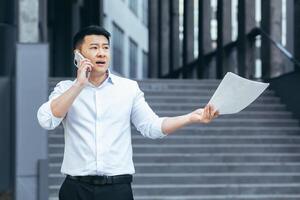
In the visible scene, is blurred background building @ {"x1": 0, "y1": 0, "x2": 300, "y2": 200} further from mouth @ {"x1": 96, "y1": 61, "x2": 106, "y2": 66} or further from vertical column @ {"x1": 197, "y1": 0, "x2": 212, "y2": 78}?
mouth @ {"x1": 96, "y1": 61, "x2": 106, "y2": 66}

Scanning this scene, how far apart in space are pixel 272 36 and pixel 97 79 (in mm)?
13275

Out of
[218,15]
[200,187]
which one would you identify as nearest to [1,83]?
[200,187]

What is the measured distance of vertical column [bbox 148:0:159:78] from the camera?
3534cm

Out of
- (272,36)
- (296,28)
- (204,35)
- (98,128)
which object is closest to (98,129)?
(98,128)

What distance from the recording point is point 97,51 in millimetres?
3566

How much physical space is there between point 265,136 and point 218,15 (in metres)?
10.7

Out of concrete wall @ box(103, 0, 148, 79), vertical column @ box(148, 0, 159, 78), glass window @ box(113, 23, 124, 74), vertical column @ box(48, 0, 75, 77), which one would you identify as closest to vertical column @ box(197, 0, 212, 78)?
vertical column @ box(48, 0, 75, 77)

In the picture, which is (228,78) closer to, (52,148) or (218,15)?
(52,148)

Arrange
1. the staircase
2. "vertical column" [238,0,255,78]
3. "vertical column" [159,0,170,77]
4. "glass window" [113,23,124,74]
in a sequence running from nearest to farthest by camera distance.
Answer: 1. the staircase
2. "vertical column" [238,0,255,78]
3. "vertical column" [159,0,170,77]
4. "glass window" [113,23,124,74]

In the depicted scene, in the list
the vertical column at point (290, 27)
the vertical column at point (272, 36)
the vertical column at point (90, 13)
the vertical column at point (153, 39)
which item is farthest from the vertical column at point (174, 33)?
the vertical column at point (290, 27)

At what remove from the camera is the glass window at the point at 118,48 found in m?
40.2

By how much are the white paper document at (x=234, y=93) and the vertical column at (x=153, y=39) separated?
31356 millimetres

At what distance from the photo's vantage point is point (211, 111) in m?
3.47

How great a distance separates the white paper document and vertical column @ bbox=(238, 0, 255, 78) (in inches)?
579
